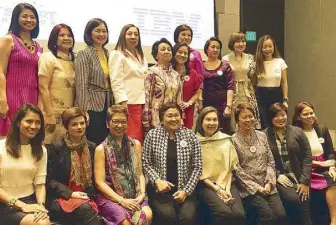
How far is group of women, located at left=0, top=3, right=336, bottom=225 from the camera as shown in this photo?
319 cm

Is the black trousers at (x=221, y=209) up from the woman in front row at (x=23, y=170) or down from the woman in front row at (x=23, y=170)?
down

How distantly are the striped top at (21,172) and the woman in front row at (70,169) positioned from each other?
12 centimetres

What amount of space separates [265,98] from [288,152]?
33.1 inches

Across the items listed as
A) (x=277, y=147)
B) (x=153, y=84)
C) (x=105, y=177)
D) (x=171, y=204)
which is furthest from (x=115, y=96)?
(x=277, y=147)

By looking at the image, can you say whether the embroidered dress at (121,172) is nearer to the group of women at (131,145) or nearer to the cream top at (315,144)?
the group of women at (131,145)

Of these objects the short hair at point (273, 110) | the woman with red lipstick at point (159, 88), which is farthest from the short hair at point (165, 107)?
the short hair at point (273, 110)

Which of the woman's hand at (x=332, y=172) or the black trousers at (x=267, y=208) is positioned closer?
the black trousers at (x=267, y=208)

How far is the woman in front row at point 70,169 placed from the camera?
3227mm

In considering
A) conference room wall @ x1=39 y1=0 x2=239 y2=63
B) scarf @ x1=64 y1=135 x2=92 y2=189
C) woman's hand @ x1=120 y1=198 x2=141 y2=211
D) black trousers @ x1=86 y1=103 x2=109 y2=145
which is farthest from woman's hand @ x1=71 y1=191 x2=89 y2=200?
conference room wall @ x1=39 y1=0 x2=239 y2=63

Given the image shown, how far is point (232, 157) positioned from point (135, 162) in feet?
2.48

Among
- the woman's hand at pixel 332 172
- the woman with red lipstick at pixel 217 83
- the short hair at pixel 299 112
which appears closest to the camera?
the woman's hand at pixel 332 172

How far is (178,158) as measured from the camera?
11.9 ft

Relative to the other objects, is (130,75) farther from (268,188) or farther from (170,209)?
(268,188)

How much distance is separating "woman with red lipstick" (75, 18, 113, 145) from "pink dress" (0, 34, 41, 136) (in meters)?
0.30
